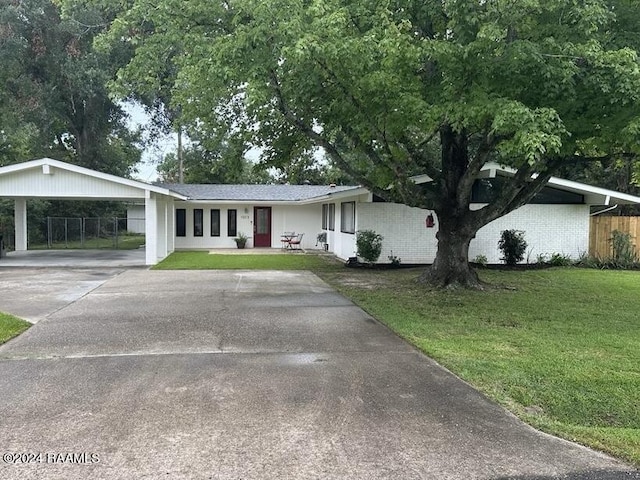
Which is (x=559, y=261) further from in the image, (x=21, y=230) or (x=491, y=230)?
(x=21, y=230)

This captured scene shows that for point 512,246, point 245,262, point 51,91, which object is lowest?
point 245,262

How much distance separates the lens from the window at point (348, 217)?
18.1 metres

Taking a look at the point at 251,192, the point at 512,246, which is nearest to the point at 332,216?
the point at 251,192

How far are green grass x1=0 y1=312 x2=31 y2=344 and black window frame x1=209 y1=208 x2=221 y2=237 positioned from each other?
53.4 ft

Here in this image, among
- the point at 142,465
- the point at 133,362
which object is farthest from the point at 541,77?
the point at 142,465

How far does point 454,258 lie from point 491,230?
6.31 meters

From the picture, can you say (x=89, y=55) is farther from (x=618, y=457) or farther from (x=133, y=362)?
(x=618, y=457)

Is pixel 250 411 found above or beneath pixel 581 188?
beneath

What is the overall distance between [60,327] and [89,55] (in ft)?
67.0

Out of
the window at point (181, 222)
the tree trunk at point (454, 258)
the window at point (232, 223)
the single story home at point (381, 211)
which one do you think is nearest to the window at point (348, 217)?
the single story home at point (381, 211)

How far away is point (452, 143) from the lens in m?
12.1

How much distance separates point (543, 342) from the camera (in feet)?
22.6

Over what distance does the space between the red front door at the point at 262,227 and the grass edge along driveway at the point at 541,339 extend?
419 inches

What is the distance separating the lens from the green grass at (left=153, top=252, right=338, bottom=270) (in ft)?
53.0
